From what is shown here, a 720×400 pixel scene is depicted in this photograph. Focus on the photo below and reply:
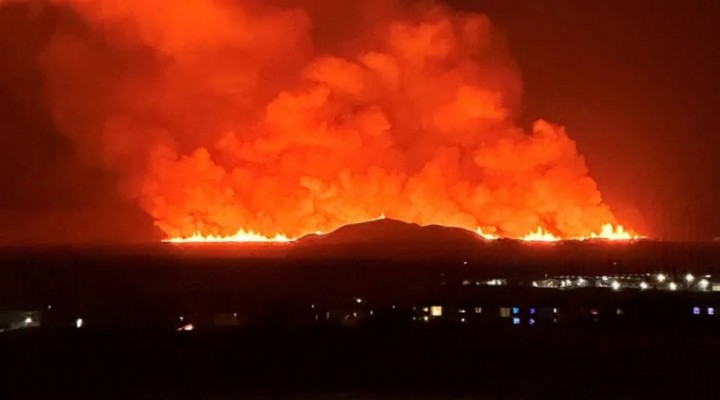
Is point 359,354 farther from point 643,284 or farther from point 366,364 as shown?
point 643,284

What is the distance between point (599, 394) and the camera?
15.6 metres

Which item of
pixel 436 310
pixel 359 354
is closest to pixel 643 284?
pixel 436 310

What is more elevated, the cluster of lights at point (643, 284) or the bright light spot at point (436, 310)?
the cluster of lights at point (643, 284)

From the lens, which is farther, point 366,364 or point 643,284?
point 643,284

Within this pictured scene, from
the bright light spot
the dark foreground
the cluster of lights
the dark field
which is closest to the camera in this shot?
the dark foreground

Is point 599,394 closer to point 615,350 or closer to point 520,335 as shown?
point 615,350

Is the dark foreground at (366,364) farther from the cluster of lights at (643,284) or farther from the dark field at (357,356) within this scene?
the cluster of lights at (643,284)

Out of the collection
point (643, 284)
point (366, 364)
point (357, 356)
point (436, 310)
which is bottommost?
point (366, 364)

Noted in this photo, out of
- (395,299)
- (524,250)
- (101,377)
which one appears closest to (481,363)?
(101,377)

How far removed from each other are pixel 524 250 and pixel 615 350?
342ft

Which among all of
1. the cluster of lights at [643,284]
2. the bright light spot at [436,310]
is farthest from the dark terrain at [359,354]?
the cluster of lights at [643,284]

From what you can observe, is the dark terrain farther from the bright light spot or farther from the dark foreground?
the bright light spot

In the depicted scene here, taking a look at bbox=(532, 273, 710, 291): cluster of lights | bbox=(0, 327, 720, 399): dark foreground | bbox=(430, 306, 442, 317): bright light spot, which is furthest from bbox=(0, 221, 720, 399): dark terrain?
bbox=(532, 273, 710, 291): cluster of lights

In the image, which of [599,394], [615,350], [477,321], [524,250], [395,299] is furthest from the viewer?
[524,250]
